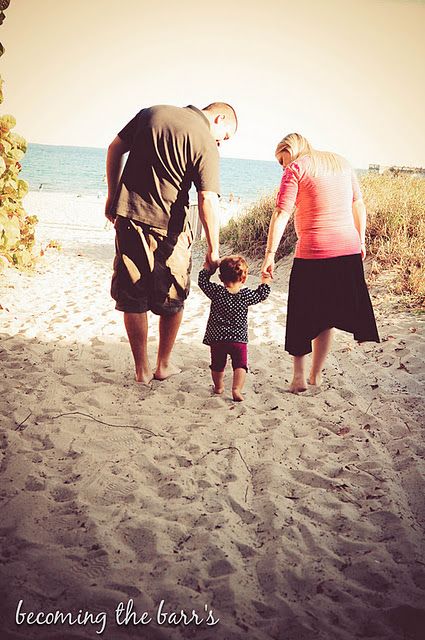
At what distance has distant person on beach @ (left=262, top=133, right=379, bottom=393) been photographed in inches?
116

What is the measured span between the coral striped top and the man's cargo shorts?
79cm

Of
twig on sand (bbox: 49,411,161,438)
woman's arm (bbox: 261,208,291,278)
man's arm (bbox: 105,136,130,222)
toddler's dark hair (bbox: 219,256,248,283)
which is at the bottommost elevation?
twig on sand (bbox: 49,411,161,438)

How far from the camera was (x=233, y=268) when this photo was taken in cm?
301

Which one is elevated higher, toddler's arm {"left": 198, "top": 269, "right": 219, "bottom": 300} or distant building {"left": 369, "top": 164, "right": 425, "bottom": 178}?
distant building {"left": 369, "top": 164, "right": 425, "bottom": 178}

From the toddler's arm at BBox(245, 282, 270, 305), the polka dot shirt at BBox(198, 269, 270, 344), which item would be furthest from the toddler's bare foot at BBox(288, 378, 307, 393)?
the toddler's arm at BBox(245, 282, 270, 305)

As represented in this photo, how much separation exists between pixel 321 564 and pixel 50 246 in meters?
7.22

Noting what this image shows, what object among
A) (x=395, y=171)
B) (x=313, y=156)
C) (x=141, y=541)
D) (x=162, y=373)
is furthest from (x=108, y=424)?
(x=395, y=171)

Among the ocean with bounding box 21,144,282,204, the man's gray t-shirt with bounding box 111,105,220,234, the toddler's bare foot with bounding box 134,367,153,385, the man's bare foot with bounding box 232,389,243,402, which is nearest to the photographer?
the man's gray t-shirt with bounding box 111,105,220,234

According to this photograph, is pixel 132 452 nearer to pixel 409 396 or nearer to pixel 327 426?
pixel 327 426

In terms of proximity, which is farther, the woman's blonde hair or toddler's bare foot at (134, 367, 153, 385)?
toddler's bare foot at (134, 367, 153, 385)

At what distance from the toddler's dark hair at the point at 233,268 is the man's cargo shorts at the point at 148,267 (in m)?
0.32

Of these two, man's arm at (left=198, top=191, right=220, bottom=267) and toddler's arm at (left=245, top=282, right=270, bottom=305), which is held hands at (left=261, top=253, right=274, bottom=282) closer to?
toddler's arm at (left=245, top=282, right=270, bottom=305)

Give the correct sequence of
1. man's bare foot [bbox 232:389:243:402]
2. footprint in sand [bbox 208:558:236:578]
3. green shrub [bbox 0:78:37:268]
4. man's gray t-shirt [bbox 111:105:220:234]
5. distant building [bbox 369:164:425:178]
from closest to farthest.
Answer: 1. footprint in sand [bbox 208:558:236:578]
2. man's gray t-shirt [bbox 111:105:220:234]
3. man's bare foot [bbox 232:389:243:402]
4. green shrub [bbox 0:78:37:268]
5. distant building [bbox 369:164:425:178]

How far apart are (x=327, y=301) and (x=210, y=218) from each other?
104cm
